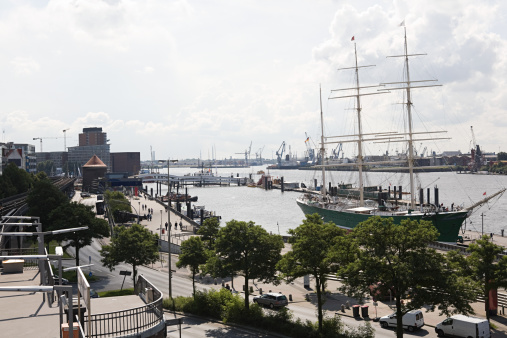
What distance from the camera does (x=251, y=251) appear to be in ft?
97.1

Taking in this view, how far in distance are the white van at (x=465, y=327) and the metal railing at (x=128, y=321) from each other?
17729 mm

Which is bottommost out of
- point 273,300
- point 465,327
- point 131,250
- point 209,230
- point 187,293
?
point 187,293

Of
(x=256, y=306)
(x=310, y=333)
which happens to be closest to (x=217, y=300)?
(x=256, y=306)

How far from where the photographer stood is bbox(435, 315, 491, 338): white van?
2492 cm

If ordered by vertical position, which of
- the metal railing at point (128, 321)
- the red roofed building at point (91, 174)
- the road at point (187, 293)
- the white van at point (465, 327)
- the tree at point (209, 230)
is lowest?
the road at point (187, 293)

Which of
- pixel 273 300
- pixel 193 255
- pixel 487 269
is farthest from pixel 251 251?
pixel 487 269

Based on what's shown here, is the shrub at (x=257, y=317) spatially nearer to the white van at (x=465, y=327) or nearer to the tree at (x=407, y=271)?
the tree at (x=407, y=271)

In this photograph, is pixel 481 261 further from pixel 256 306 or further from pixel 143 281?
pixel 143 281

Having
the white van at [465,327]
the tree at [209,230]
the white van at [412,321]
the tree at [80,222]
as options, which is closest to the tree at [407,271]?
the white van at [465,327]

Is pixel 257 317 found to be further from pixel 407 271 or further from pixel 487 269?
pixel 487 269

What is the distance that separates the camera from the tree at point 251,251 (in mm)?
29391

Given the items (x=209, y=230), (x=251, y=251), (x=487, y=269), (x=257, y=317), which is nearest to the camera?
(x=487, y=269)

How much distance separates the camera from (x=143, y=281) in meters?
16.7

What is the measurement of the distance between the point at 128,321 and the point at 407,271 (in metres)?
13.6
